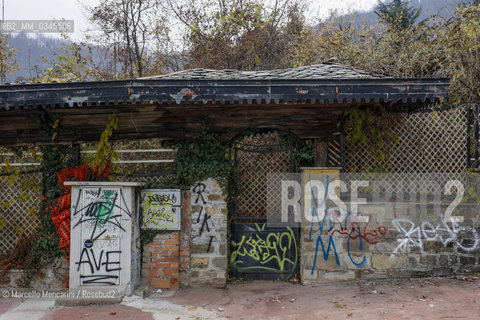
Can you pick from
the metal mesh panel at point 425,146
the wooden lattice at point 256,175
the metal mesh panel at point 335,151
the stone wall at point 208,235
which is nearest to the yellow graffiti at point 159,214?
the stone wall at point 208,235

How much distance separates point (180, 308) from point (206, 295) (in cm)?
60

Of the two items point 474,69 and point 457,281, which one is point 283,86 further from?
point 474,69

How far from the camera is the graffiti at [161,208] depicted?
564cm

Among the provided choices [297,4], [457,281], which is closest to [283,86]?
[457,281]

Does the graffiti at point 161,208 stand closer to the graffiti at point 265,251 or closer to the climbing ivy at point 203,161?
the climbing ivy at point 203,161

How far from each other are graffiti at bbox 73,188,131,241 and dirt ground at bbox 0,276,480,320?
1076 mm

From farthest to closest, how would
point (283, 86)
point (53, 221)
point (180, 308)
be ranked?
point (53, 221)
point (283, 86)
point (180, 308)

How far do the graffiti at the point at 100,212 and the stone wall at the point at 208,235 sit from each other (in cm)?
116

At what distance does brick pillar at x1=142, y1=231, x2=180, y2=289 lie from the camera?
5.63 meters

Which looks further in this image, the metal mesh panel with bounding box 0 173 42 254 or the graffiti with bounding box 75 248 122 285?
the metal mesh panel with bounding box 0 173 42 254

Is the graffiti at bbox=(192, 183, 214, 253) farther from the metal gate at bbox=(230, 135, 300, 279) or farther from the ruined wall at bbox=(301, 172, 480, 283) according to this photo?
the ruined wall at bbox=(301, 172, 480, 283)

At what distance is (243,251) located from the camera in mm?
6047

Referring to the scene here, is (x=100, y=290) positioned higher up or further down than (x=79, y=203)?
further down

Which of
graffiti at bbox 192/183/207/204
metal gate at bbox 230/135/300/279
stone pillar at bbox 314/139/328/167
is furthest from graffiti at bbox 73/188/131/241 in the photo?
stone pillar at bbox 314/139/328/167
